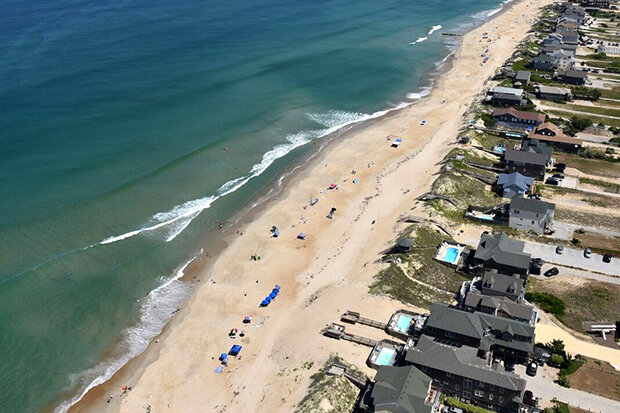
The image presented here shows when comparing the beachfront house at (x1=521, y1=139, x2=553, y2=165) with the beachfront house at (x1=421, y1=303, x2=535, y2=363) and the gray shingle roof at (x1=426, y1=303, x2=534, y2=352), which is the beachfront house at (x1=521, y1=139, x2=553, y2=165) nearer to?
the gray shingle roof at (x1=426, y1=303, x2=534, y2=352)

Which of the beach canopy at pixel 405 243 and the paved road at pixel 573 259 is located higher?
the beach canopy at pixel 405 243

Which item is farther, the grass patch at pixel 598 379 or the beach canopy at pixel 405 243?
the beach canopy at pixel 405 243

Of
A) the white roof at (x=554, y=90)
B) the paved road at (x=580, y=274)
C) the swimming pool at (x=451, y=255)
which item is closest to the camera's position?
the paved road at (x=580, y=274)

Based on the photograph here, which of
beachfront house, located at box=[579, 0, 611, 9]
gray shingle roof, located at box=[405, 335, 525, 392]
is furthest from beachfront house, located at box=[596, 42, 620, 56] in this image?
gray shingle roof, located at box=[405, 335, 525, 392]

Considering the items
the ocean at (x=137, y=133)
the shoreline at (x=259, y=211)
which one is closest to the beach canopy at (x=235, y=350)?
the shoreline at (x=259, y=211)

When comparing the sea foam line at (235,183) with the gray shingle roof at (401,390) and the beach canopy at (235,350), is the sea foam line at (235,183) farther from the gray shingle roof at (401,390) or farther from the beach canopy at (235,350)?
the gray shingle roof at (401,390)
